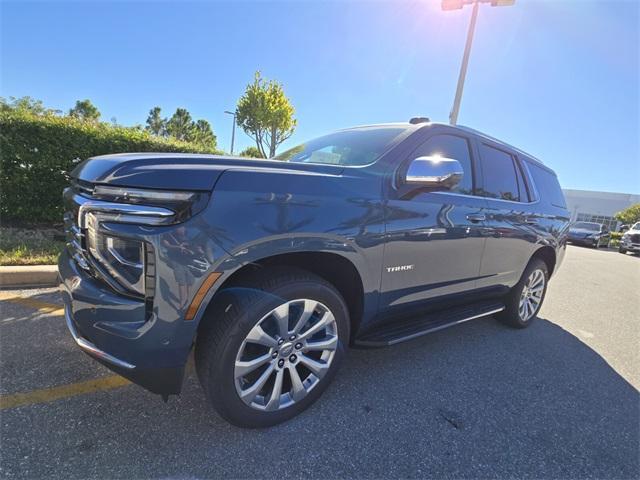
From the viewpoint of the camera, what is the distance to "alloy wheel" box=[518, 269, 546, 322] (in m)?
3.91

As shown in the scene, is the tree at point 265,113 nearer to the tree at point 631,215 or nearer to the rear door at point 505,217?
the rear door at point 505,217

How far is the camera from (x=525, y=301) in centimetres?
396

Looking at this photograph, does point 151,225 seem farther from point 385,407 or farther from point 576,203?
point 576,203

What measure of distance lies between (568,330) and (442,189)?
2989mm

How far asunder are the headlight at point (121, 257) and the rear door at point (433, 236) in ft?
4.51

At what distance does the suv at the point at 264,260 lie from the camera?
5.23 feet

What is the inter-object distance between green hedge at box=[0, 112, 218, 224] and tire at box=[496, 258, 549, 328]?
6.11m

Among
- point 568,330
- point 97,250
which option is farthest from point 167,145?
point 568,330

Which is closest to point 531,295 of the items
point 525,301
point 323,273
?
point 525,301

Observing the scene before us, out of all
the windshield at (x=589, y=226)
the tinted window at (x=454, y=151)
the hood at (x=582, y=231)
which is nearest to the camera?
the tinted window at (x=454, y=151)

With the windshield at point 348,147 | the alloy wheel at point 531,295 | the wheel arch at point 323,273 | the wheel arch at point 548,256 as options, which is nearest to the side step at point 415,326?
the wheel arch at point 323,273

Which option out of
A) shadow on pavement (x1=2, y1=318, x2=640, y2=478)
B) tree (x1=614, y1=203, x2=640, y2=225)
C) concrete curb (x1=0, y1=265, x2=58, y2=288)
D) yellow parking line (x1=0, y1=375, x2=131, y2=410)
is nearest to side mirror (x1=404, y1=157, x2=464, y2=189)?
shadow on pavement (x1=2, y1=318, x2=640, y2=478)

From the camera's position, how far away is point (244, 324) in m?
1.74

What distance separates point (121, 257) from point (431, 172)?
1791 millimetres
